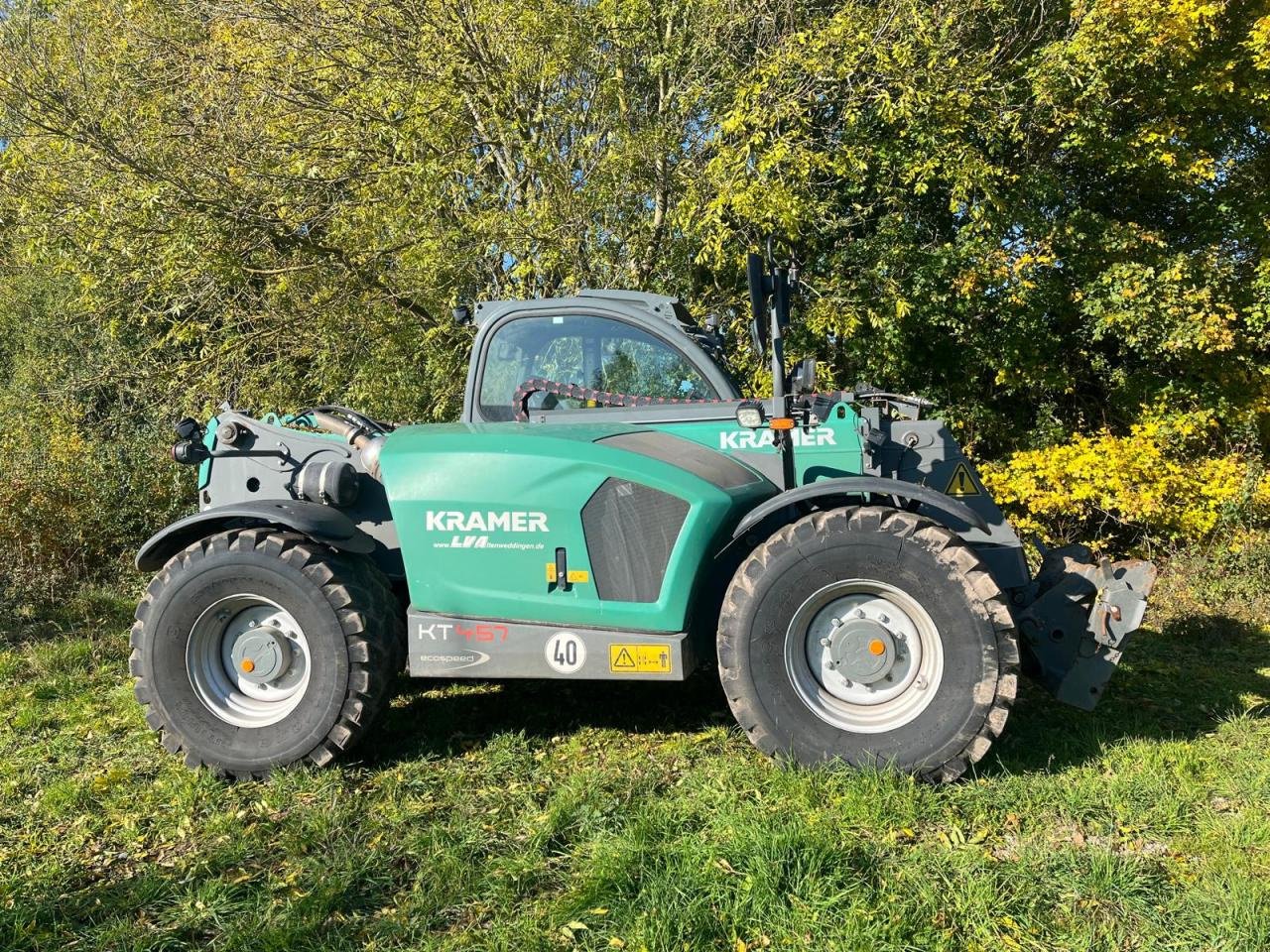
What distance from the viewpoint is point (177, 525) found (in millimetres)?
4207

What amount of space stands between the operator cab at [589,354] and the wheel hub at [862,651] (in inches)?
49.6

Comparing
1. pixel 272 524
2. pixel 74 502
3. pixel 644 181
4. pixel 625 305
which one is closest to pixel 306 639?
pixel 272 524

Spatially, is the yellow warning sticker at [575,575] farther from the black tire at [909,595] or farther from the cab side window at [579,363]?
the cab side window at [579,363]

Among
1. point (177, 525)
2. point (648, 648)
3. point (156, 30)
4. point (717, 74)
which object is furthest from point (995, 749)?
point (156, 30)

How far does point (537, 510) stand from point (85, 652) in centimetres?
430

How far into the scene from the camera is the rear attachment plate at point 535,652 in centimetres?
378

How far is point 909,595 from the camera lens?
142 inches

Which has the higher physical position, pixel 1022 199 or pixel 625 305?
pixel 1022 199

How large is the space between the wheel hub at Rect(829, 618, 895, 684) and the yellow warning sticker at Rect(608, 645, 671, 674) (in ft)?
2.31

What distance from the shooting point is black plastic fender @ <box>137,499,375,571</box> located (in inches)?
156

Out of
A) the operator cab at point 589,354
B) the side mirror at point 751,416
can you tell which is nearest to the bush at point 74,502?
the operator cab at point 589,354

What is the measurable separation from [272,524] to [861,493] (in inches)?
109

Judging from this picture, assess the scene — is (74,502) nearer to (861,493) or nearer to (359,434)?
(359,434)

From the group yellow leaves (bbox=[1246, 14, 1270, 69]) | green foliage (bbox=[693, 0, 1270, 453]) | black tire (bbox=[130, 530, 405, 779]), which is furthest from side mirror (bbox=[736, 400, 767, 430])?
yellow leaves (bbox=[1246, 14, 1270, 69])
